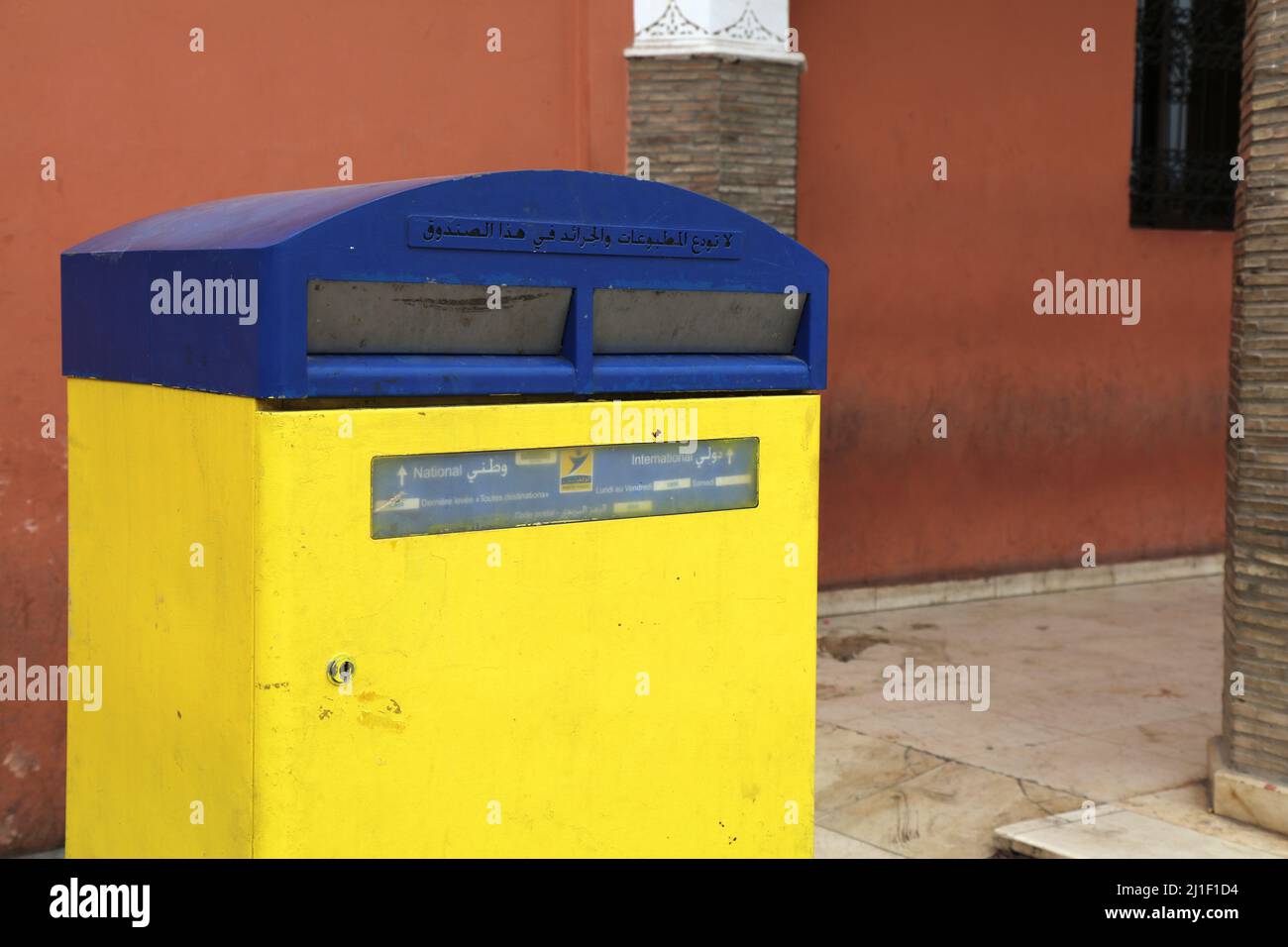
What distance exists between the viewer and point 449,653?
2.83 m

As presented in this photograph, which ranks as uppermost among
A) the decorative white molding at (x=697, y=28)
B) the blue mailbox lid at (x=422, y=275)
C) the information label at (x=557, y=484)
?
the decorative white molding at (x=697, y=28)

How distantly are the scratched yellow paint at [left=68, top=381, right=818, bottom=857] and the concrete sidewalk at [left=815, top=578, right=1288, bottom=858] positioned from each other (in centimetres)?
266

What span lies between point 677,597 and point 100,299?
4.15 feet

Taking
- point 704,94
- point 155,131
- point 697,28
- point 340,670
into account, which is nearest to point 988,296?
point 704,94

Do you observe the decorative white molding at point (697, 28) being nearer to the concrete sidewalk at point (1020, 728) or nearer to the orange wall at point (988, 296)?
the orange wall at point (988, 296)

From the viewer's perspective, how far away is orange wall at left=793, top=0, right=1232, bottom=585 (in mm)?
9391

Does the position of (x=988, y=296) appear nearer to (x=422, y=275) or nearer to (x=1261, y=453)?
(x=1261, y=453)

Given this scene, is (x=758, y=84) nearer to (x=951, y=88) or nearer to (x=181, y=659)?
(x=951, y=88)

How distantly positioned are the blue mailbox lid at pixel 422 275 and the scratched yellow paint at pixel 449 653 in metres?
0.06

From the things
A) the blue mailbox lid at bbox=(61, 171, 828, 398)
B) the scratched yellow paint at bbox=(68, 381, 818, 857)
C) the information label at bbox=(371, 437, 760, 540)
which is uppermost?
the blue mailbox lid at bbox=(61, 171, 828, 398)

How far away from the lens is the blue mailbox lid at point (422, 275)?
2643 mm

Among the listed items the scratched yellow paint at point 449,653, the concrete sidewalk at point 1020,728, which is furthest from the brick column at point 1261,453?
the scratched yellow paint at point 449,653

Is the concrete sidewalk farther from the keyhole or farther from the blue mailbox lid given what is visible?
the keyhole

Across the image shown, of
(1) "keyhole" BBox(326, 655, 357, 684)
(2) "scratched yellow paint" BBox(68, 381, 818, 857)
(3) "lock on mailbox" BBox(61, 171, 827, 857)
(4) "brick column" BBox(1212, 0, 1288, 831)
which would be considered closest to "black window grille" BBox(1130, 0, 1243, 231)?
(4) "brick column" BBox(1212, 0, 1288, 831)
